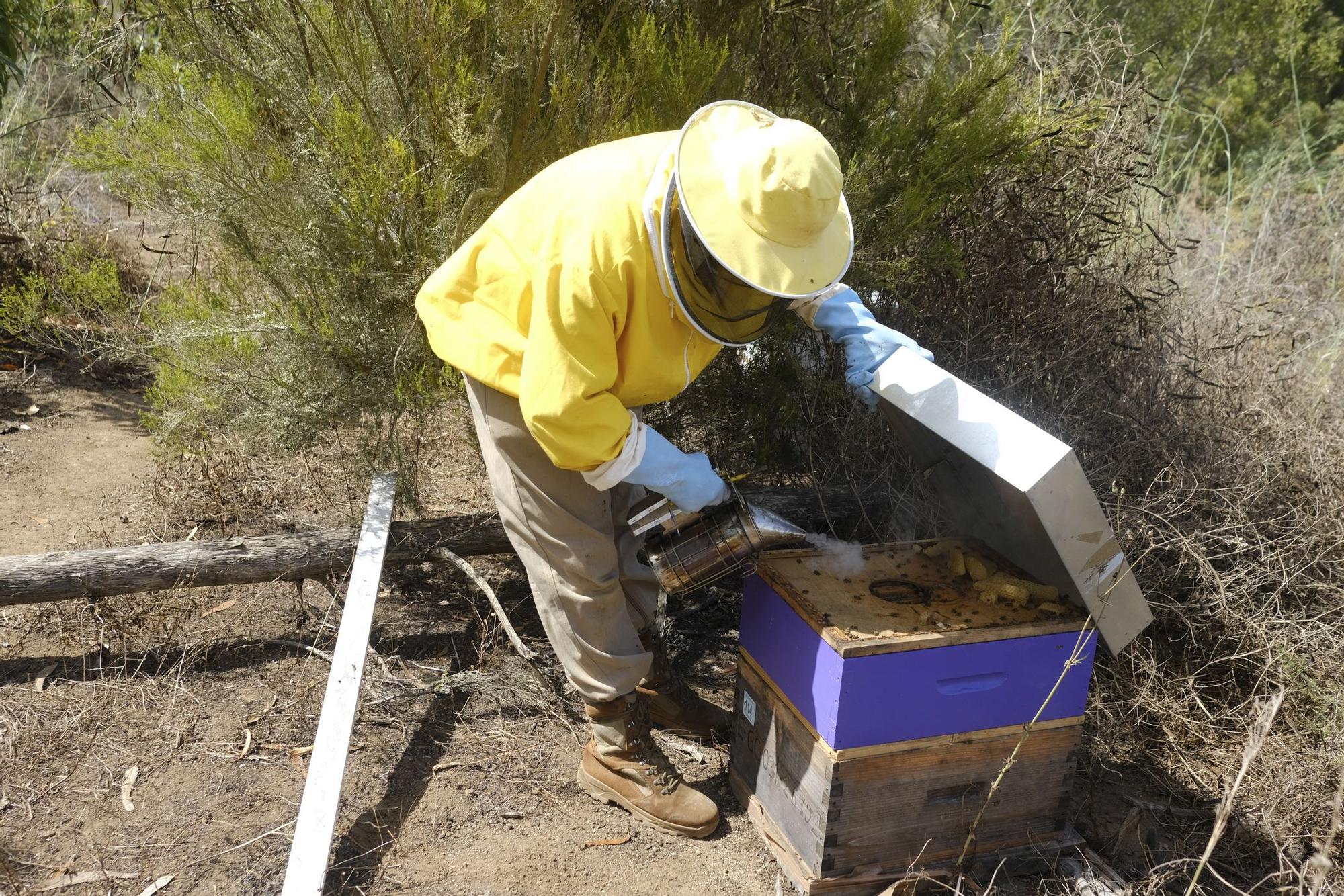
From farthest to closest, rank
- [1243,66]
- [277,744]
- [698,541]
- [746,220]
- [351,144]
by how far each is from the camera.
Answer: [1243,66], [351,144], [277,744], [698,541], [746,220]

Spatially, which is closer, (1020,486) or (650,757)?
(1020,486)

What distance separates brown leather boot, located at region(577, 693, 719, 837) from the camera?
276 cm

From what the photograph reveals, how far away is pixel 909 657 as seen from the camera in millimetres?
2277

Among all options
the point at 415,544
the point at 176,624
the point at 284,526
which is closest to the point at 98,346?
the point at 284,526

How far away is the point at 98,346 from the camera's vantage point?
4320 millimetres

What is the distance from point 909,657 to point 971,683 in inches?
9.7

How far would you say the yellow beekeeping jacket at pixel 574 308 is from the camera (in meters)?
2.14

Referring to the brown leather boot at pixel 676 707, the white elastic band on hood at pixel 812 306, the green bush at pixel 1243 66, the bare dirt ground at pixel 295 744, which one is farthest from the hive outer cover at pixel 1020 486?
the green bush at pixel 1243 66

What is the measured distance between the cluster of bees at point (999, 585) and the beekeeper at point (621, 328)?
55 cm

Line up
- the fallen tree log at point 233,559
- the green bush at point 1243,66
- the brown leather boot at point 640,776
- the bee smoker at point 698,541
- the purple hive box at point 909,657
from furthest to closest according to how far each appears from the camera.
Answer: the green bush at point 1243,66 → the fallen tree log at point 233,559 → the brown leather boot at point 640,776 → the bee smoker at point 698,541 → the purple hive box at point 909,657

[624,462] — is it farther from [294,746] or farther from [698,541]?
[294,746]

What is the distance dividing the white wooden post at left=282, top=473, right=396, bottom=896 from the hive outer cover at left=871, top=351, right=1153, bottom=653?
1785mm

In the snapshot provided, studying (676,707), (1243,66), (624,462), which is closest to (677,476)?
(624,462)

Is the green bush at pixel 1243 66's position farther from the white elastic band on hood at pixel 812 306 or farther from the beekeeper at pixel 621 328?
the beekeeper at pixel 621 328
